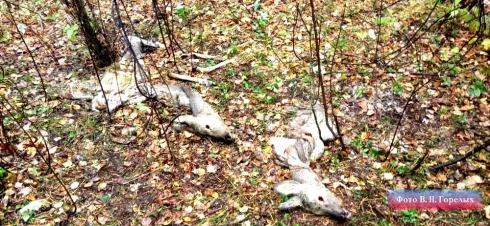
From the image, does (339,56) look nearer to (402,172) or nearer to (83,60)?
(402,172)

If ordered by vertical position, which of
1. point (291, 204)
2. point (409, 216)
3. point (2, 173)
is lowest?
point (409, 216)

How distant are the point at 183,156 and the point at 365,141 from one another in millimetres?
1920

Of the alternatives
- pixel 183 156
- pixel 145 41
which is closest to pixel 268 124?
pixel 183 156

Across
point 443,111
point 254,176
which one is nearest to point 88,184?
point 254,176

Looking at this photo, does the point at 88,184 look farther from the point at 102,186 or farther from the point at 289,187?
the point at 289,187

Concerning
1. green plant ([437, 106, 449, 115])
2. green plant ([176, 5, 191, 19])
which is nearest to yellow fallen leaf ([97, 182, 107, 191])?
green plant ([176, 5, 191, 19])

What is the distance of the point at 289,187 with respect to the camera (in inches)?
132

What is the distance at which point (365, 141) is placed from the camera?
377 cm

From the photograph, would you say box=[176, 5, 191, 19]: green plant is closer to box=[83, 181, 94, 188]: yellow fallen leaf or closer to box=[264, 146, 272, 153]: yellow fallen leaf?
box=[264, 146, 272, 153]: yellow fallen leaf

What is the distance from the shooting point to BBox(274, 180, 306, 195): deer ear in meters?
3.28

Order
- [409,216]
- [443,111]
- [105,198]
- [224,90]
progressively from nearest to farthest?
[409,216]
[105,198]
[443,111]
[224,90]

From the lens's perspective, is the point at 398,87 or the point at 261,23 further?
the point at 261,23

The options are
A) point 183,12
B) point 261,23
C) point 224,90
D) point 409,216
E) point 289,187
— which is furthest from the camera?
point 183,12

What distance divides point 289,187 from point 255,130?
2.92 ft
